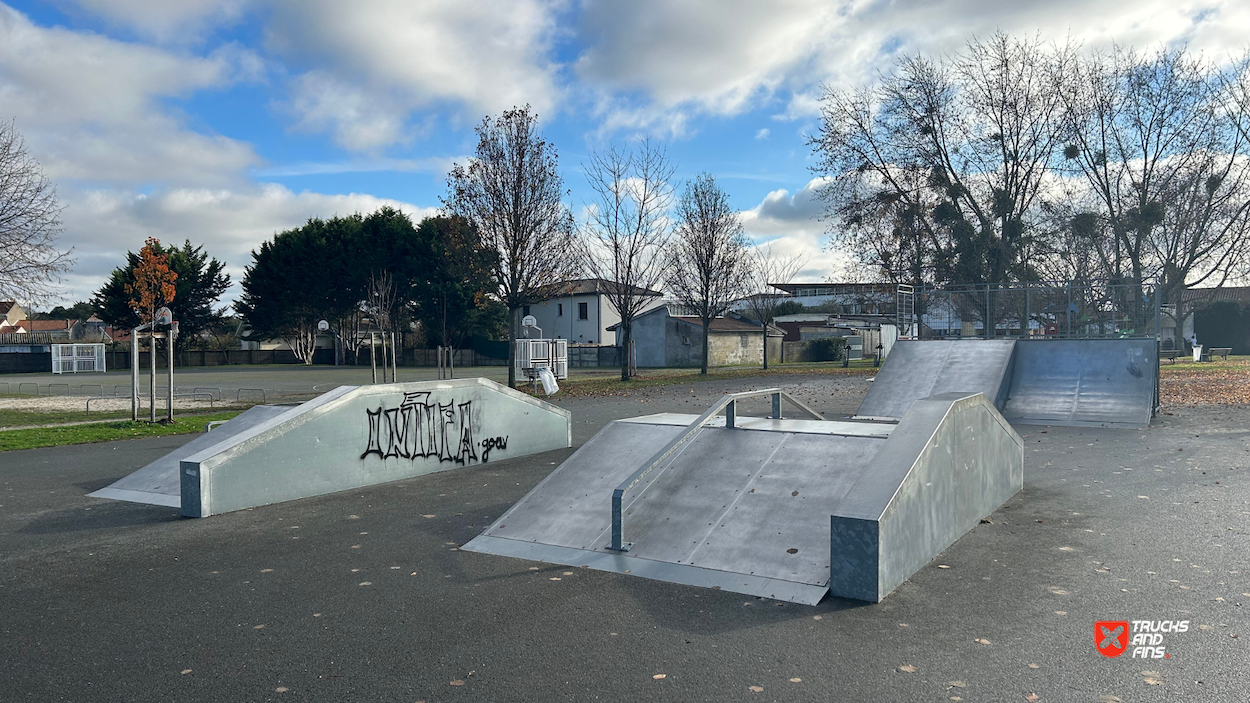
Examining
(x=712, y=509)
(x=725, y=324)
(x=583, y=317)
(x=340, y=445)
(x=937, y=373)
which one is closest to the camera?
(x=712, y=509)

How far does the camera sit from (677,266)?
36438 millimetres

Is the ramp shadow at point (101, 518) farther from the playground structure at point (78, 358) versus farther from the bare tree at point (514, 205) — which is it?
the playground structure at point (78, 358)

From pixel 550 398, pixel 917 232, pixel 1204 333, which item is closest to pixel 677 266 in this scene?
pixel 917 232

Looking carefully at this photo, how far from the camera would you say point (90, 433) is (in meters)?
14.4

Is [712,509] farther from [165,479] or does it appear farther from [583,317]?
[583,317]

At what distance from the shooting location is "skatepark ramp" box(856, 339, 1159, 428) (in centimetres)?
1512

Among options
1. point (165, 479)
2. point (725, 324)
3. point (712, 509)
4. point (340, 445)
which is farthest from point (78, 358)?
point (712, 509)

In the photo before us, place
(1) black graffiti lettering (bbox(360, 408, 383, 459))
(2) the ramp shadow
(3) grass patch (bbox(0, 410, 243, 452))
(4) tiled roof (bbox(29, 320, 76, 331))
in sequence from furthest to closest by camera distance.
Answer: (4) tiled roof (bbox(29, 320, 76, 331)), (3) grass patch (bbox(0, 410, 243, 452)), (1) black graffiti lettering (bbox(360, 408, 383, 459)), (2) the ramp shadow

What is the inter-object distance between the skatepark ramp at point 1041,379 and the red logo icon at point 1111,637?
10948 mm

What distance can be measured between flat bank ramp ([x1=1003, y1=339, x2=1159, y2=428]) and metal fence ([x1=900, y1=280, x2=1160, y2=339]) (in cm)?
264

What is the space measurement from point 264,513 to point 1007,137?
31316mm

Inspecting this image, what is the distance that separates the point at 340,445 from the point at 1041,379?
14937 millimetres

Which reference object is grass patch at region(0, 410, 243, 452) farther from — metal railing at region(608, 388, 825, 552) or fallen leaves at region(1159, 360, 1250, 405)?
fallen leaves at region(1159, 360, 1250, 405)

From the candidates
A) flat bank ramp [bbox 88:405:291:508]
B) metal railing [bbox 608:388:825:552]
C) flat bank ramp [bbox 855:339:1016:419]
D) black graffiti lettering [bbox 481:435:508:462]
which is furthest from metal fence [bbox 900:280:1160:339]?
flat bank ramp [bbox 88:405:291:508]
